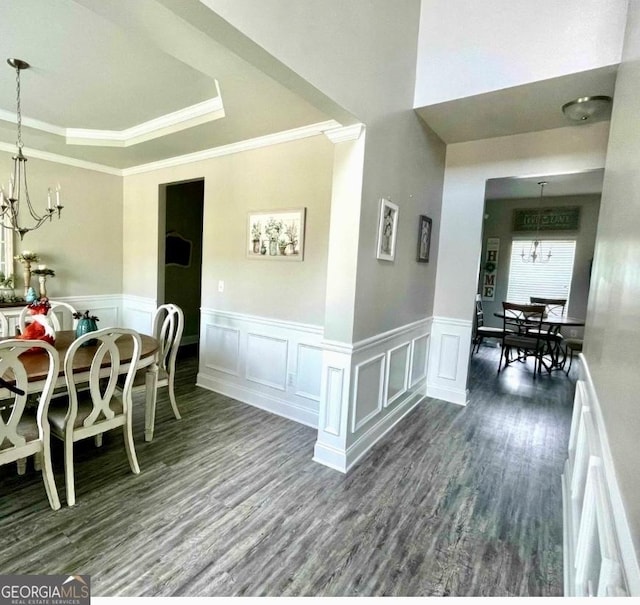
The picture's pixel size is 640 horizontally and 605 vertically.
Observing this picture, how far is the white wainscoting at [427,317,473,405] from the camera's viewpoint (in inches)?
145

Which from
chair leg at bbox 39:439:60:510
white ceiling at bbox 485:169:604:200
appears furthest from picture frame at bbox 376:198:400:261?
white ceiling at bbox 485:169:604:200

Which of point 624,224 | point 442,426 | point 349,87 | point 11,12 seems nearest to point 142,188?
point 11,12

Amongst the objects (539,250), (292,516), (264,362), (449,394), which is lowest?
(292,516)

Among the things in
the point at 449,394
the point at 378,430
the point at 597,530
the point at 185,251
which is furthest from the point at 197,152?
the point at 597,530

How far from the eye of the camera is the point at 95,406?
6.75 ft

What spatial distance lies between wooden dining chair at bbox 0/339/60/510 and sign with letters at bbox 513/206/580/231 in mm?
7514

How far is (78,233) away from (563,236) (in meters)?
7.95

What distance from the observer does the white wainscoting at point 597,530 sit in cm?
74

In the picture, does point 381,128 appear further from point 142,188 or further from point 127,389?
point 142,188

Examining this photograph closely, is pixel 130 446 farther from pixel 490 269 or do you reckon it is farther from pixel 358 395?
pixel 490 269

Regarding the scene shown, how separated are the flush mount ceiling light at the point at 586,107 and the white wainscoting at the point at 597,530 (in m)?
2.18

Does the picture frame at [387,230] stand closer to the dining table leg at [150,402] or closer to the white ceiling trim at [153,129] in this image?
the white ceiling trim at [153,129]

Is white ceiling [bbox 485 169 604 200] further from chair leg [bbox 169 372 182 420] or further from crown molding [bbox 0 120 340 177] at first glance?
chair leg [bbox 169 372 182 420]

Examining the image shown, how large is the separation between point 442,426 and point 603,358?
2.02 meters
